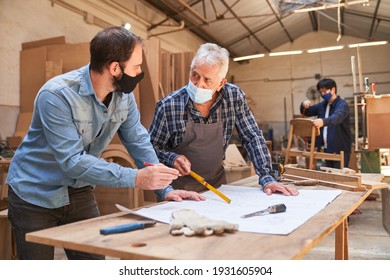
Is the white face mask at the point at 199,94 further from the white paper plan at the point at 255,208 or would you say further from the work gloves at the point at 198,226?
the work gloves at the point at 198,226

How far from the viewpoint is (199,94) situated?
197 centimetres

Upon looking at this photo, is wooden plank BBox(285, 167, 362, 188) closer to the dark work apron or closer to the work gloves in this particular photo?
the dark work apron

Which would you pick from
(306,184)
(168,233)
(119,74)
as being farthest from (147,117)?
(168,233)

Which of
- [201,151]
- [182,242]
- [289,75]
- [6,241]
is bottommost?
[6,241]

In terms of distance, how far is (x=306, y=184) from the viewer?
1.99 meters

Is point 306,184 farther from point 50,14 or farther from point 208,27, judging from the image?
point 208,27

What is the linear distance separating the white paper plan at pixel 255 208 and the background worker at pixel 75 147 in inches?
3.8

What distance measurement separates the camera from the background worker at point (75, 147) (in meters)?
1.25

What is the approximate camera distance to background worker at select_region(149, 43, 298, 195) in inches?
76.7

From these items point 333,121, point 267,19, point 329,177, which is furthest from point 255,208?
point 267,19

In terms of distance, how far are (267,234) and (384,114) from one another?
11.2 ft

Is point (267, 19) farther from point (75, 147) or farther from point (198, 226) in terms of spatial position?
point (198, 226)

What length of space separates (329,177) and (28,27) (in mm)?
5022

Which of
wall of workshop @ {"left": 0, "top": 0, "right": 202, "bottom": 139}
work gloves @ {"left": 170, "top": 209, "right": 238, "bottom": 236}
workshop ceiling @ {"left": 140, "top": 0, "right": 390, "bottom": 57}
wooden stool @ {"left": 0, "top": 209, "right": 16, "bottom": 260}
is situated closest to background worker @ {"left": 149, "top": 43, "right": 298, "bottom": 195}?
work gloves @ {"left": 170, "top": 209, "right": 238, "bottom": 236}
